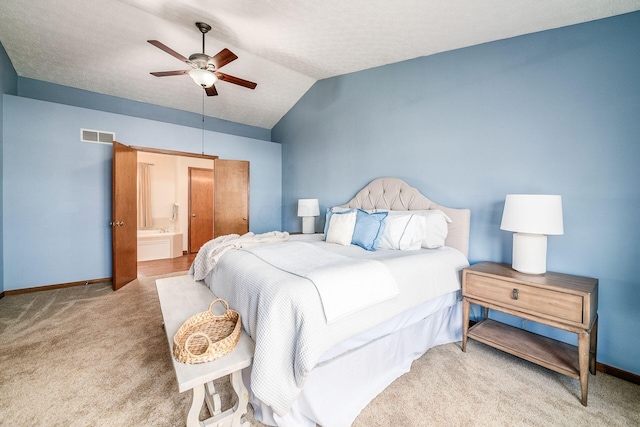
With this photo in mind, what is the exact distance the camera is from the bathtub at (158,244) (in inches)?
215

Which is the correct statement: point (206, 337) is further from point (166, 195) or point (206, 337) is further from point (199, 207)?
point (166, 195)

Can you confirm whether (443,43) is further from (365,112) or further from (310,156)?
(310,156)

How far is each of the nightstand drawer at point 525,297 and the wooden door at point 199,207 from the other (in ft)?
19.2

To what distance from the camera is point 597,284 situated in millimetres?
1906

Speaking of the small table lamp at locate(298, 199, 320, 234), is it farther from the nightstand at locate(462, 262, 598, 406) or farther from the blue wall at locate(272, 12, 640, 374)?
the nightstand at locate(462, 262, 598, 406)

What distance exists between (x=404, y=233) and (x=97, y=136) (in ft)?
15.0

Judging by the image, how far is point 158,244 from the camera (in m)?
5.64

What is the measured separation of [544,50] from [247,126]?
5017mm

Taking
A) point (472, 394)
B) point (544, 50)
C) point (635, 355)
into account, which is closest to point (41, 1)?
point (544, 50)

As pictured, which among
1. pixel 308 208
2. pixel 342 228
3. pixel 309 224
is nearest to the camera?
pixel 342 228

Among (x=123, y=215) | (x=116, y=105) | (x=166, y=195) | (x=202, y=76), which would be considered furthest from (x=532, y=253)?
(x=166, y=195)

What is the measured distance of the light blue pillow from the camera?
2583mm

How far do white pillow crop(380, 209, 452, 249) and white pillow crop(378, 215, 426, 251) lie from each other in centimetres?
5

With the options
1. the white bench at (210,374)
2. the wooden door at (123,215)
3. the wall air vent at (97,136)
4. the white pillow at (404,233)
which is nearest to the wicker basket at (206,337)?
the white bench at (210,374)
